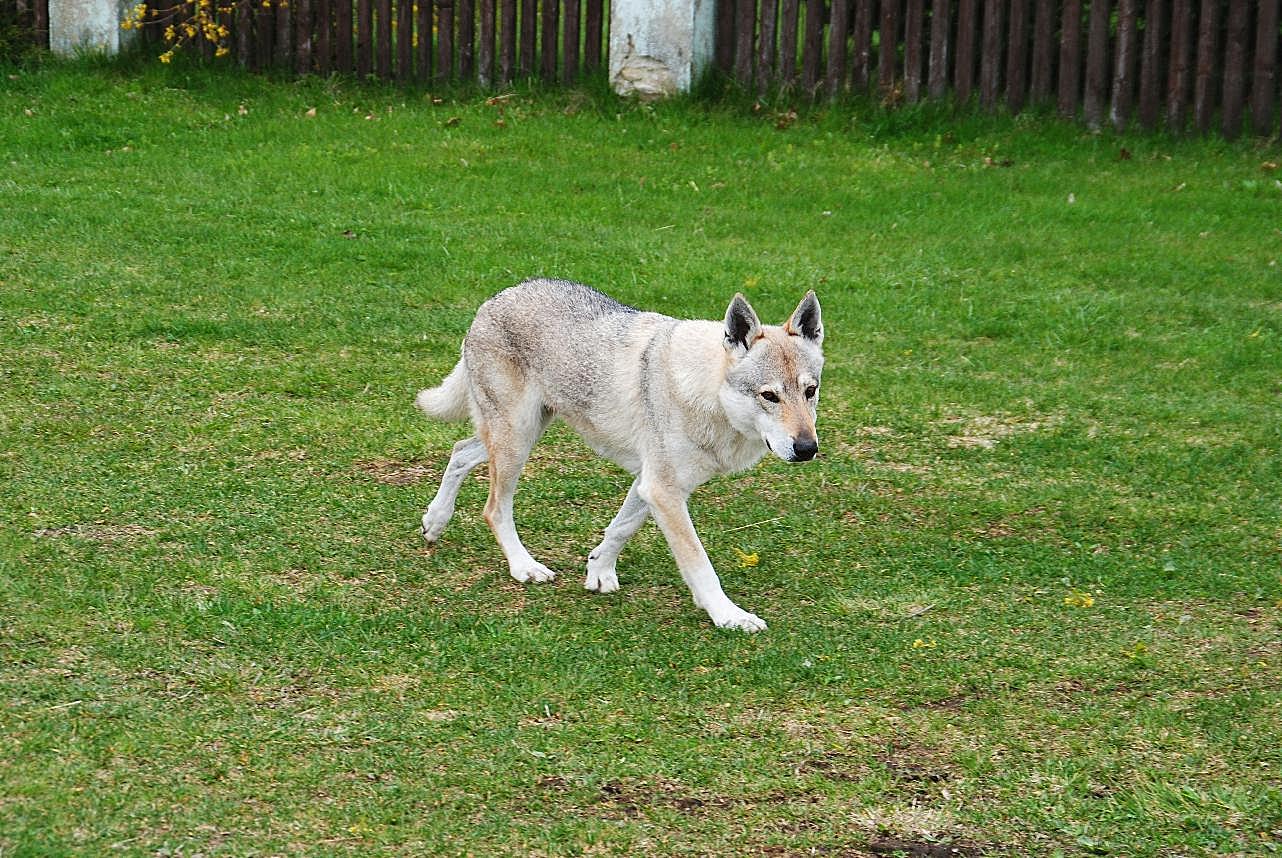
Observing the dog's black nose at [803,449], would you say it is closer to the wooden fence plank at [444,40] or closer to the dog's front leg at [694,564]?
the dog's front leg at [694,564]

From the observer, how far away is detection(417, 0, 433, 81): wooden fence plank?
14.7 metres

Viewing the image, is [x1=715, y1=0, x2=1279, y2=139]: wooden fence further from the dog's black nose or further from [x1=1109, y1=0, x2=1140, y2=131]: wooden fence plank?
the dog's black nose

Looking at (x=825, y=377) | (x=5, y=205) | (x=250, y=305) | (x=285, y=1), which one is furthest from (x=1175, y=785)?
(x=285, y=1)

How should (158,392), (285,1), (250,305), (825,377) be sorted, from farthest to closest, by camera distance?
(285,1) → (250,305) → (825,377) → (158,392)

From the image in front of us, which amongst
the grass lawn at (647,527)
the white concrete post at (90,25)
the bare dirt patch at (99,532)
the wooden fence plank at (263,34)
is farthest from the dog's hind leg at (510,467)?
the white concrete post at (90,25)

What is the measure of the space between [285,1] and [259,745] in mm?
11370

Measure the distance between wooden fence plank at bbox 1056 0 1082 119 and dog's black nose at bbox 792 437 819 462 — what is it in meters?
9.15

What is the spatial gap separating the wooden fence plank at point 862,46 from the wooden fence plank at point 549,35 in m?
2.86

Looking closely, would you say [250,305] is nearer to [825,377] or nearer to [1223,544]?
[825,377]

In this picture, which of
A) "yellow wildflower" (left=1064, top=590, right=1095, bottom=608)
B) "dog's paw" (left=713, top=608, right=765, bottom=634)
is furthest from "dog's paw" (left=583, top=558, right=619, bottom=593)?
"yellow wildflower" (left=1064, top=590, right=1095, bottom=608)

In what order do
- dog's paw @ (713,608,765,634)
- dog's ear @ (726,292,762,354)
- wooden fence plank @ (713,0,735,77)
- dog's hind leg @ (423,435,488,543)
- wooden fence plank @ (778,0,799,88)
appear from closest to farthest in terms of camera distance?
dog's ear @ (726,292,762,354)
dog's paw @ (713,608,765,634)
dog's hind leg @ (423,435,488,543)
wooden fence plank @ (778,0,799,88)
wooden fence plank @ (713,0,735,77)

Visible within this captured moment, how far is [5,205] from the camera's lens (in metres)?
12.0

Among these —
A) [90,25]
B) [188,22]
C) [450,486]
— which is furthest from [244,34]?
[450,486]

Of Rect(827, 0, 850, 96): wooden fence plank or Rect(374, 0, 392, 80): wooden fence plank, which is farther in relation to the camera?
Rect(374, 0, 392, 80): wooden fence plank
